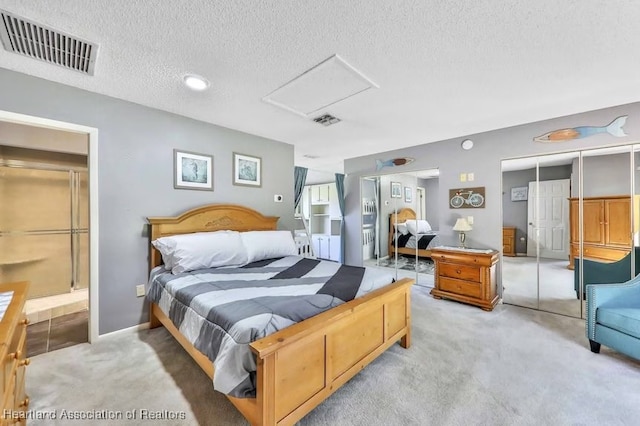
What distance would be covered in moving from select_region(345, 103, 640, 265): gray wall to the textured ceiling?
204 millimetres

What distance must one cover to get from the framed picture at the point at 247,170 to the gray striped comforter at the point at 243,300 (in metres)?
1.32

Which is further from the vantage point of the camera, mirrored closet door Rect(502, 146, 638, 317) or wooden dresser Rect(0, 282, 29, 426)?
mirrored closet door Rect(502, 146, 638, 317)

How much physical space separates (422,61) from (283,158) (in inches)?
99.5

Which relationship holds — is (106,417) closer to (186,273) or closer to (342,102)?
(186,273)

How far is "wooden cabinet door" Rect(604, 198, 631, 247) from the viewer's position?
2.71 metres

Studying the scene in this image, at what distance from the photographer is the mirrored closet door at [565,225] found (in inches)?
109

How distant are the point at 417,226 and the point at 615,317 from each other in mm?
2597

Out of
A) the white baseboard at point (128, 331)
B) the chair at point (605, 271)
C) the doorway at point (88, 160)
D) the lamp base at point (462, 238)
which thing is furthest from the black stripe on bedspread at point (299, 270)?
the chair at point (605, 271)

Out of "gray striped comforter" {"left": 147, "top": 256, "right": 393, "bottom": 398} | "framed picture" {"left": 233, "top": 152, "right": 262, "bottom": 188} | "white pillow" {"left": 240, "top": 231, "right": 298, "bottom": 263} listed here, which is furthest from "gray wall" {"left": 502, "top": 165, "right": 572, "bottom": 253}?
"framed picture" {"left": 233, "top": 152, "right": 262, "bottom": 188}

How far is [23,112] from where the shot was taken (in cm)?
208

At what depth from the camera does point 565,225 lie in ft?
10.1

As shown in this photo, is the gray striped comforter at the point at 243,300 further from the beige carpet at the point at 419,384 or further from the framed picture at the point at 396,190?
the framed picture at the point at 396,190

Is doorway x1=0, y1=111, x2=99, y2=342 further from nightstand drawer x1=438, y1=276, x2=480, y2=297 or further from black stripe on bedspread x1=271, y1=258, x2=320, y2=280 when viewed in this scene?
nightstand drawer x1=438, y1=276, x2=480, y2=297

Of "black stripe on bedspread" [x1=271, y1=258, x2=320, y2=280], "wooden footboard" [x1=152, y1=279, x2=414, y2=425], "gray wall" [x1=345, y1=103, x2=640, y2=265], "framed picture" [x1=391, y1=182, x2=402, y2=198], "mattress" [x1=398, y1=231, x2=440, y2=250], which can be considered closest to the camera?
"wooden footboard" [x1=152, y1=279, x2=414, y2=425]
